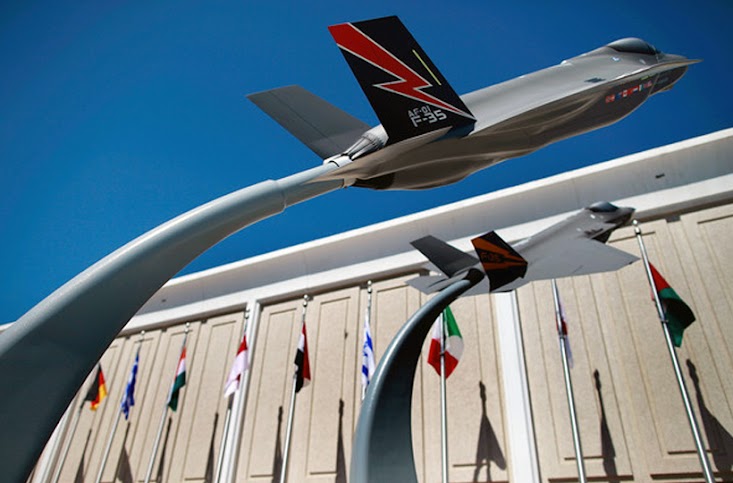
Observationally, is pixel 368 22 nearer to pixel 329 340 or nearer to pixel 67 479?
pixel 329 340

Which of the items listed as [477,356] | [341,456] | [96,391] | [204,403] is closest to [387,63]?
[477,356]

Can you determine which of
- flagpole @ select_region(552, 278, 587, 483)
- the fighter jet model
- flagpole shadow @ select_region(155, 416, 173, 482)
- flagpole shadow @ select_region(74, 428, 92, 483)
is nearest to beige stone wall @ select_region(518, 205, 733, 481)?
flagpole @ select_region(552, 278, 587, 483)

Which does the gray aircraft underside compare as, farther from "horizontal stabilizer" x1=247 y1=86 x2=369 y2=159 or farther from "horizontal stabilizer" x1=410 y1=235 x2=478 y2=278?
"horizontal stabilizer" x1=410 y1=235 x2=478 y2=278

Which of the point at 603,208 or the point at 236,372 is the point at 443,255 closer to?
the point at 603,208

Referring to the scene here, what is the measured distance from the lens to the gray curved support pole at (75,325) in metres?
1.40

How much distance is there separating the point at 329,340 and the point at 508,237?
5906mm

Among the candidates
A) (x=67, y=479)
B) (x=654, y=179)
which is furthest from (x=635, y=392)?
(x=67, y=479)

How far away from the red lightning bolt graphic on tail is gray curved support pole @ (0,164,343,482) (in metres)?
1.33

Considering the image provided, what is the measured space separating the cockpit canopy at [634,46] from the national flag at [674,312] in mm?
7058

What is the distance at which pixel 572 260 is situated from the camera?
4.28m

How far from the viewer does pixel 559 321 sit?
10195 mm

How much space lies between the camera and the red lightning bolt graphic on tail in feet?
9.15

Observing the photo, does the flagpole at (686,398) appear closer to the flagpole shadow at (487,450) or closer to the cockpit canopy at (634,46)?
the flagpole shadow at (487,450)

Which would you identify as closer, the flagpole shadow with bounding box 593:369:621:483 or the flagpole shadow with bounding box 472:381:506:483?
the flagpole shadow with bounding box 593:369:621:483
